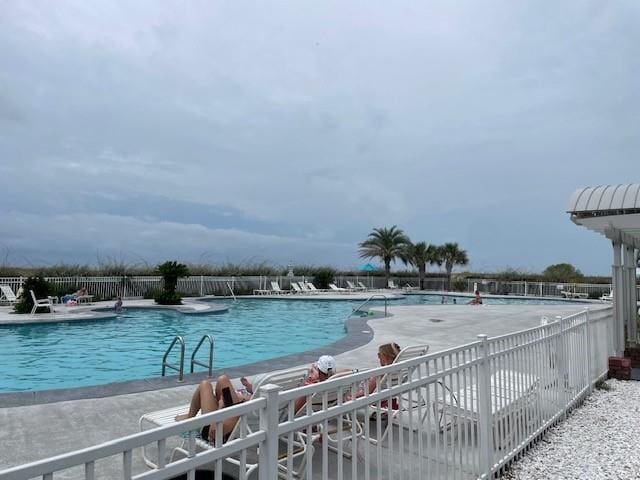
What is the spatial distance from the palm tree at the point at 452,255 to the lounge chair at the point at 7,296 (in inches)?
1172

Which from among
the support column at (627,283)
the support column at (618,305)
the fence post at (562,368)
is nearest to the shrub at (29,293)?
the fence post at (562,368)

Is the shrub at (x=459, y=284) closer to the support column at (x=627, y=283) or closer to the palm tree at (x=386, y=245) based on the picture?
the palm tree at (x=386, y=245)

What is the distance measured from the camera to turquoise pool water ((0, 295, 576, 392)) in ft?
29.6

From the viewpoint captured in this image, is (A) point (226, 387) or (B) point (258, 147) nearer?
(A) point (226, 387)

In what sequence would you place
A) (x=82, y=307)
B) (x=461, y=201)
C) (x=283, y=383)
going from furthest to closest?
(x=461, y=201) < (x=82, y=307) < (x=283, y=383)

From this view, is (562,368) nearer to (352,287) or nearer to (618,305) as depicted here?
(618,305)

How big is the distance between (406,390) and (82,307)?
17.1m

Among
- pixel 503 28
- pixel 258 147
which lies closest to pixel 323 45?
pixel 503 28

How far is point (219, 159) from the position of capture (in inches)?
1191

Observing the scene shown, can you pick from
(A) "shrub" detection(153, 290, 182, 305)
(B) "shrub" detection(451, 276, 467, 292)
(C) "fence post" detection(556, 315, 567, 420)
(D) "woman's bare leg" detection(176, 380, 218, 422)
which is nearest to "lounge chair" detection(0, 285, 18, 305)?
(A) "shrub" detection(153, 290, 182, 305)

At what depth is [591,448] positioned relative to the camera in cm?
432

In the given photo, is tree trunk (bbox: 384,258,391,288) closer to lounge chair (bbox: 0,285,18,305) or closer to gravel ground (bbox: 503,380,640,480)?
lounge chair (bbox: 0,285,18,305)

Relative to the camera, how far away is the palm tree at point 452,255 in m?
37.7

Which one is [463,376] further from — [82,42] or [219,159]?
[219,159]
